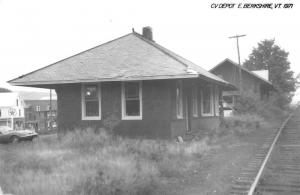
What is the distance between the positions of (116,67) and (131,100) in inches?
58.2

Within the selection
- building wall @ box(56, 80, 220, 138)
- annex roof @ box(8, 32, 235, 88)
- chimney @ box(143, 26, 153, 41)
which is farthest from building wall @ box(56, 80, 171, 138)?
chimney @ box(143, 26, 153, 41)

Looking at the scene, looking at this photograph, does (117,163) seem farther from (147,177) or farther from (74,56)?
Answer: (74,56)

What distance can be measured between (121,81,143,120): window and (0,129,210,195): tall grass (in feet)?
5.22

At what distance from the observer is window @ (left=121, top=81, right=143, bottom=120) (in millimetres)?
14445

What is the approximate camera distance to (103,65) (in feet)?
50.3

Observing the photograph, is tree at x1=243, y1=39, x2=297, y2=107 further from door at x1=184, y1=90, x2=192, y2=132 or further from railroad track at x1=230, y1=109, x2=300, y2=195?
railroad track at x1=230, y1=109, x2=300, y2=195

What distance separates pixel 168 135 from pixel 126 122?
1.77 metres

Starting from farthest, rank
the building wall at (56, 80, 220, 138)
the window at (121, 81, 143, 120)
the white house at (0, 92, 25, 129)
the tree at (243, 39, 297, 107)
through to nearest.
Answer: the white house at (0, 92, 25, 129) → the tree at (243, 39, 297, 107) → the window at (121, 81, 143, 120) → the building wall at (56, 80, 220, 138)

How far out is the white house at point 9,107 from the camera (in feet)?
244

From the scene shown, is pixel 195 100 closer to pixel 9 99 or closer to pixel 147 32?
pixel 147 32

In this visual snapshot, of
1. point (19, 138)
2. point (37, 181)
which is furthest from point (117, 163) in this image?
point (19, 138)

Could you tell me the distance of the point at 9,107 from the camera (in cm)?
7300

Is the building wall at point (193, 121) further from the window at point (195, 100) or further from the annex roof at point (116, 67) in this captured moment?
the annex roof at point (116, 67)

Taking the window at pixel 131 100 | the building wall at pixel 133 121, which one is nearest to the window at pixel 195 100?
the building wall at pixel 133 121
